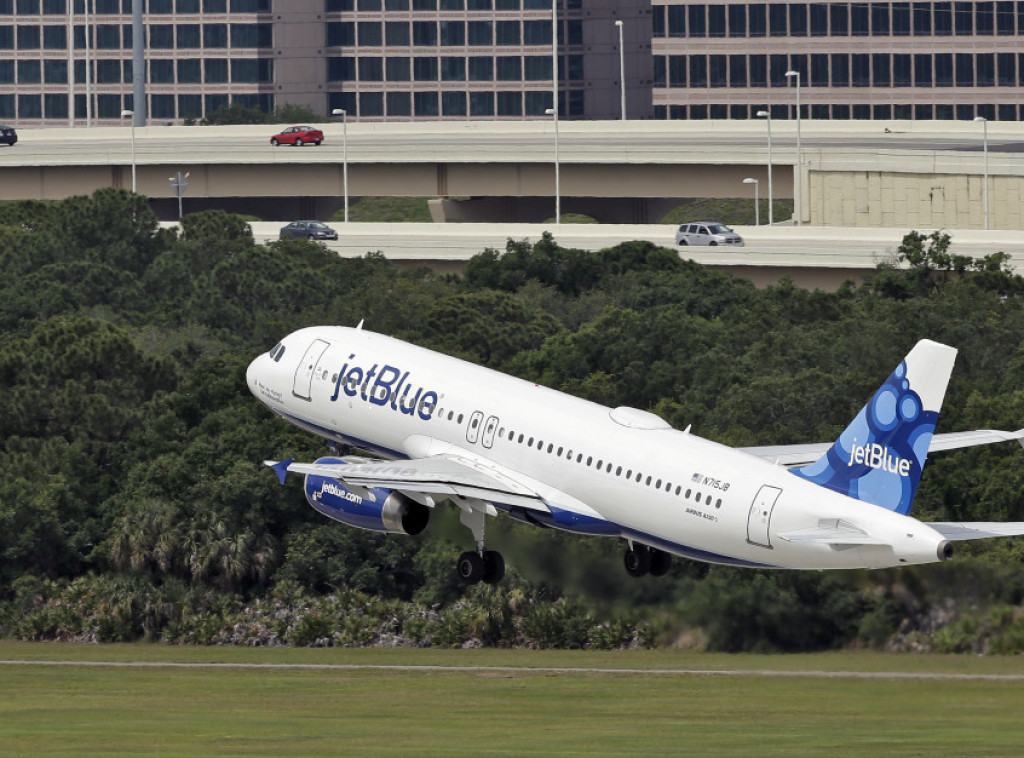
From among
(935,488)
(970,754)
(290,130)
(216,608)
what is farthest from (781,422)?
(290,130)

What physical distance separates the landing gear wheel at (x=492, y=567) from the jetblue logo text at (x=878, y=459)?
1242 cm

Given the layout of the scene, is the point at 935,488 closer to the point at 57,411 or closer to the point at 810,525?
the point at 810,525

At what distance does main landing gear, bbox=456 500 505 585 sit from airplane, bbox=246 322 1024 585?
4 cm

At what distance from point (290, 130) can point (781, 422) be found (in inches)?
4397

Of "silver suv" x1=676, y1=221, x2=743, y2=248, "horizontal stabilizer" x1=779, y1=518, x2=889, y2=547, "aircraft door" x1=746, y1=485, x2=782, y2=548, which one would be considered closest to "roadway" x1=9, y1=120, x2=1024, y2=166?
"silver suv" x1=676, y1=221, x2=743, y2=248

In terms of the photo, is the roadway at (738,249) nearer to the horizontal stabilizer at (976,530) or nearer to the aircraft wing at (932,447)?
the aircraft wing at (932,447)

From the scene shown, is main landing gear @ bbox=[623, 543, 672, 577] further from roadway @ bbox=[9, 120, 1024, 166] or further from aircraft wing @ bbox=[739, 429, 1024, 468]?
roadway @ bbox=[9, 120, 1024, 166]

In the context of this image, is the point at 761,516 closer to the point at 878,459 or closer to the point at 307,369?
the point at 878,459

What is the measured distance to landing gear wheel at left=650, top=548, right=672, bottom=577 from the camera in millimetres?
59875

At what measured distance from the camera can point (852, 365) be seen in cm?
9056

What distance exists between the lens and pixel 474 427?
2382 inches

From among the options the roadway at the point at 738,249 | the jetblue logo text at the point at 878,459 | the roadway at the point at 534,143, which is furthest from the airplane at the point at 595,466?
the roadway at the point at 534,143

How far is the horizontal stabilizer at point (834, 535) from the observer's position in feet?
166

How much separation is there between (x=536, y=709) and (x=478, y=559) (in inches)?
175
